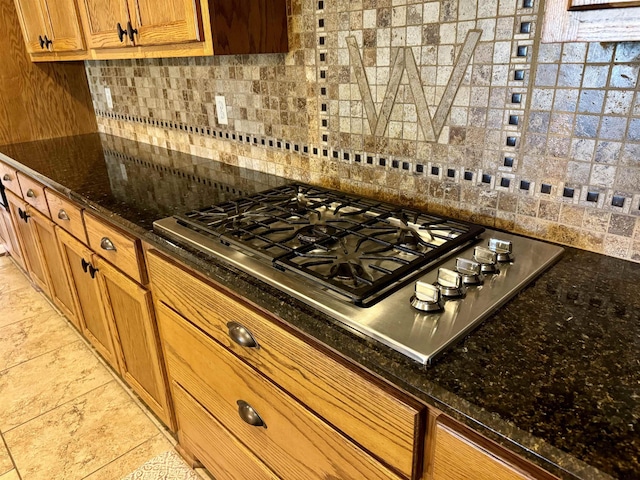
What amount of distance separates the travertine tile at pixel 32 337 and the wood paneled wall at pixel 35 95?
111cm

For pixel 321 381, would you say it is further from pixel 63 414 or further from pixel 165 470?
pixel 63 414

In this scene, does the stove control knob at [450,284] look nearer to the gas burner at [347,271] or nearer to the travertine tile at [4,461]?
the gas burner at [347,271]

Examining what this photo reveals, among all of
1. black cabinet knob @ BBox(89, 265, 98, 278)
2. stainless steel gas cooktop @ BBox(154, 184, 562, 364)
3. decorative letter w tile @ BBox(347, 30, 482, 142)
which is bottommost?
black cabinet knob @ BBox(89, 265, 98, 278)

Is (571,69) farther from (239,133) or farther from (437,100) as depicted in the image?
(239,133)

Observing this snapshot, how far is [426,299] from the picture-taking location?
32.1 inches

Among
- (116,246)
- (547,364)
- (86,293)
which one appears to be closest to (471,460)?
(547,364)

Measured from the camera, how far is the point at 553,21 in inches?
27.0

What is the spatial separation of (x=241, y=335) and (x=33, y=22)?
7.84ft

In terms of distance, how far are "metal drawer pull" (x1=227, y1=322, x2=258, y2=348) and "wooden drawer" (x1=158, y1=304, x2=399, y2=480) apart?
7 centimetres

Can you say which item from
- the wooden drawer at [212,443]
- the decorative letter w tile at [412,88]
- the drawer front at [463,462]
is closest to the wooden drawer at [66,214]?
the wooden drawer at [212,443]

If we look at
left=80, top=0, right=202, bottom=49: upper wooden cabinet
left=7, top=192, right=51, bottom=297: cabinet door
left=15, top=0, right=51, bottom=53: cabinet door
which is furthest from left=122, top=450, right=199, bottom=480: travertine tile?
left=15, top=0, right=51, bottom=53: cabinet door

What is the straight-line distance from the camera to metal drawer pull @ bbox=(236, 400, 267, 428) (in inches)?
43.0

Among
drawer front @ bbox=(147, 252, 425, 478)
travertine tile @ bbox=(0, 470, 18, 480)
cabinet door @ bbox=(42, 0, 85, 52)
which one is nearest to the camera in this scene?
drawer front @ bbox=(147, 252, 425, 478)

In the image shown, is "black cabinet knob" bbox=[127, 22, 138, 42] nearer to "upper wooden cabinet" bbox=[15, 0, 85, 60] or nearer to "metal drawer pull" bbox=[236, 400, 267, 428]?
"upper wooden cabinet" bbox=[15, 0, 85, 60]
